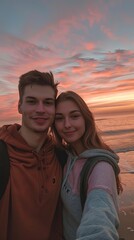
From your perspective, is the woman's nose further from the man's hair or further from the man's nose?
the man's hair

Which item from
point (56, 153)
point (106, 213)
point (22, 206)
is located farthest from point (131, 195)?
point (106, 213)

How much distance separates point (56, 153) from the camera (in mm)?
3531

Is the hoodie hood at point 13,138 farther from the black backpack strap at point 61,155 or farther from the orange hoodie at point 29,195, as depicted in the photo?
the black backpack strap at point 61,155

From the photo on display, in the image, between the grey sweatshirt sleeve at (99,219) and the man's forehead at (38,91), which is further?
the man's forehead at (38,91)

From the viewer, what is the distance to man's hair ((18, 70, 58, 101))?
3.48m

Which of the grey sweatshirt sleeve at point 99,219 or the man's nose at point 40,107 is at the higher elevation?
the man's nose at point 40,107

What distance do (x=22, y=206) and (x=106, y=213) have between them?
3.77 ft

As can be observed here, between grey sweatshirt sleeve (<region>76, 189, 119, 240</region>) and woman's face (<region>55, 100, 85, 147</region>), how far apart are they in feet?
3.45

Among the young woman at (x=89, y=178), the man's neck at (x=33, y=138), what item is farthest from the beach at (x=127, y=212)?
the man's neck at (x=33, y=138)

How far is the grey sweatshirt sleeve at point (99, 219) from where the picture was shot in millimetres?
1837

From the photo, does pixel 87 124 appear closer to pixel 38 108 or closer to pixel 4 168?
pixel 38 108

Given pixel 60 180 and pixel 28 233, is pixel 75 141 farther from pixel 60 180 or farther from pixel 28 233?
pixel 28 233

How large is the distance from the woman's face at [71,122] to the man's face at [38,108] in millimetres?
148

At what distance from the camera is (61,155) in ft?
11.5
